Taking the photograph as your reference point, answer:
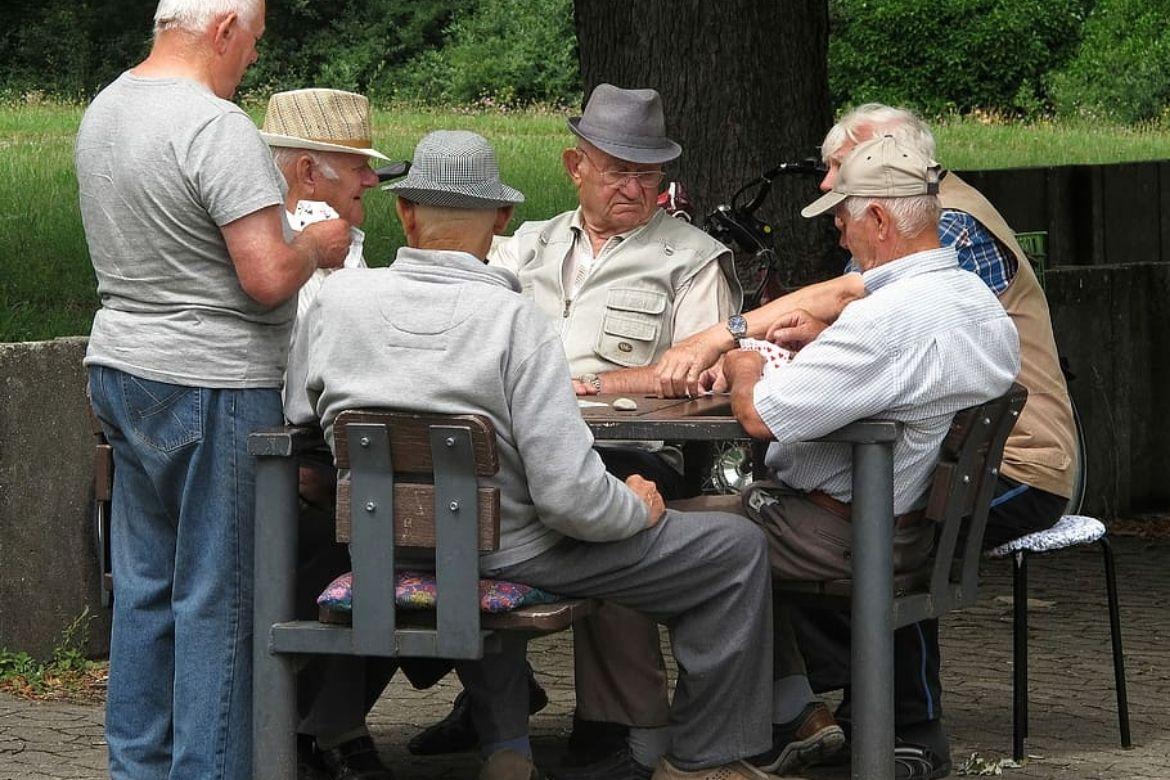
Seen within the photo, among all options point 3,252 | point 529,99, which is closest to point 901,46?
point 529,99

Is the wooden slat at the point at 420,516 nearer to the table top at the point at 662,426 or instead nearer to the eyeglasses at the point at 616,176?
the table top at the point at 662,426

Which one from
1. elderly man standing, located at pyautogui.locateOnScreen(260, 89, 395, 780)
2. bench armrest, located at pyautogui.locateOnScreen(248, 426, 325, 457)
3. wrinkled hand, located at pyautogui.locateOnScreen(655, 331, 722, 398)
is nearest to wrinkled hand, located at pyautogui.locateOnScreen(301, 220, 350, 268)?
elderly man standing, located at pyautogui.locateOnScreen(260, 89, 395, 780)

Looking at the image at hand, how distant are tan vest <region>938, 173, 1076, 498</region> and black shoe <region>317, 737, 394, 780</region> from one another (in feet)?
5.94

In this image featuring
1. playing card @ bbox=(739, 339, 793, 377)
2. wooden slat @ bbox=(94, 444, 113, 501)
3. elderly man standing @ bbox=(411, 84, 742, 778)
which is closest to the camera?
wooden slat @ bbox=(94, 444, 113, 501)

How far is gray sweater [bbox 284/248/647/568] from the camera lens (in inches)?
175

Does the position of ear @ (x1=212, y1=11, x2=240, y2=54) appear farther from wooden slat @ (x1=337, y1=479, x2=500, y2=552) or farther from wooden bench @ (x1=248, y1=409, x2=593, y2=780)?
wooden slat @ (x1=337, y1=479, x2=500, y2=552)

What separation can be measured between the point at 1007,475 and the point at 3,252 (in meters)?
5.44

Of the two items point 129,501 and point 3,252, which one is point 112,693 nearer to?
point 129,501

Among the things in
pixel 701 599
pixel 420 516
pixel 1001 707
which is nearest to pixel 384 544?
pixel 420 516

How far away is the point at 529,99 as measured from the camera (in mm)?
36844

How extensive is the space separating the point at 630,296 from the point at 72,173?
676 cm

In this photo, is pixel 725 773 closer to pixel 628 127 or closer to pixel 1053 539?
pixel 1053 539

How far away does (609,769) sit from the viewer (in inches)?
206

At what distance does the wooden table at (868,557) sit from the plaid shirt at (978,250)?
1.04 metres
